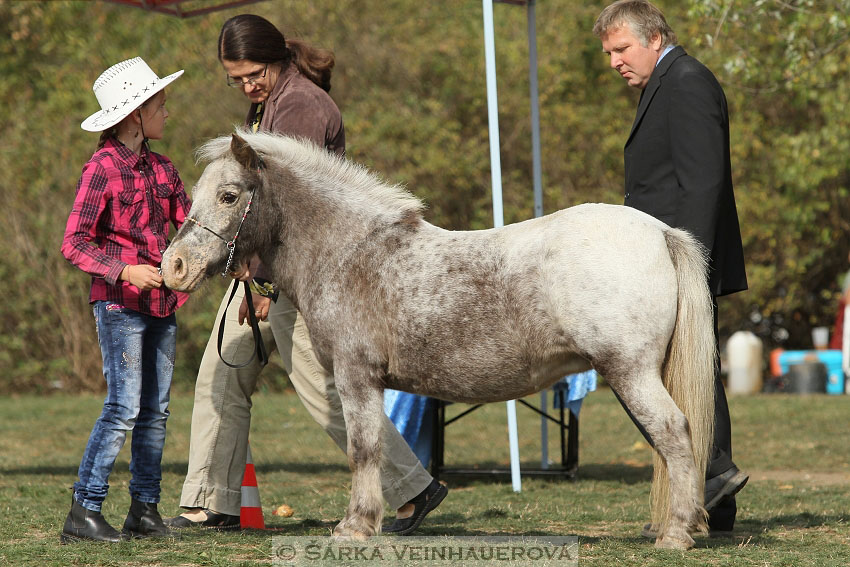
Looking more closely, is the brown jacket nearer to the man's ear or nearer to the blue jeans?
the blue jeans

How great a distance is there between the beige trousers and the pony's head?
0.80 metres

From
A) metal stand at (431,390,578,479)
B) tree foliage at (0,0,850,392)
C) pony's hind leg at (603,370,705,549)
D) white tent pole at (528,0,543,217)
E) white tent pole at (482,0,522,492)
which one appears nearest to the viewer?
pony's hind leg at (603,370,705,549)

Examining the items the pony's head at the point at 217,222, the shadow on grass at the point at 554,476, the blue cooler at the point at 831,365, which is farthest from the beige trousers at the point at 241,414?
the blue cooler at the point at 831,365

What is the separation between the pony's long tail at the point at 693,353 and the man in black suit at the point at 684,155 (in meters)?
0.34

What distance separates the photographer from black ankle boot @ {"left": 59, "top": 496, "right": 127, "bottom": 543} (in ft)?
15.7

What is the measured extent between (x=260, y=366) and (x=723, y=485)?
2433 millimetres

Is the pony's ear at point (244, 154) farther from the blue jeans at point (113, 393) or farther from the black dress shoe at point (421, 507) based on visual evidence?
the black dress shoe at point (421, 507)

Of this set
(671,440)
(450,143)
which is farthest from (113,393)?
(450,143)

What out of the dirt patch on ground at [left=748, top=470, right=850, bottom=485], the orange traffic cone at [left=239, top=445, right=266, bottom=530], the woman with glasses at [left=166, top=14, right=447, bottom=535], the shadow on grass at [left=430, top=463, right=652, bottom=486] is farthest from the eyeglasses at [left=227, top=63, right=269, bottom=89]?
the dirt patch on ground at [left=748, top=470, right=850, bottom=485]

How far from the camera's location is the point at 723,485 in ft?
15.9

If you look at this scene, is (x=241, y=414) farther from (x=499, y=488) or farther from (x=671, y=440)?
(x=499, y=488)

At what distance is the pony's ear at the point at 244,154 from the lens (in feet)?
14.6

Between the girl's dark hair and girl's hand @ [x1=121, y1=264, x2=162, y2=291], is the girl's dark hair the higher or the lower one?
the higher one

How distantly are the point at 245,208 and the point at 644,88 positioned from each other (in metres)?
2.12
